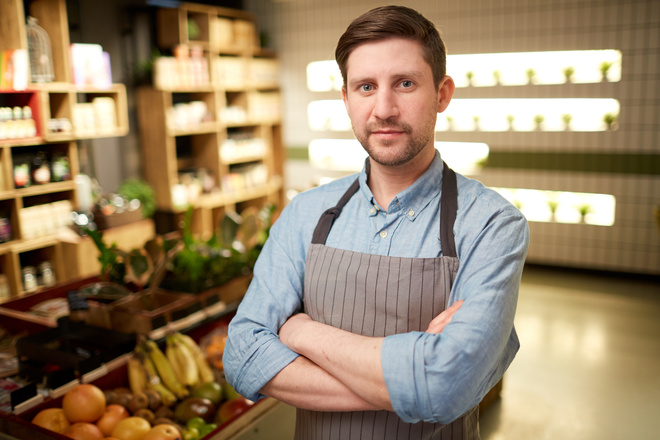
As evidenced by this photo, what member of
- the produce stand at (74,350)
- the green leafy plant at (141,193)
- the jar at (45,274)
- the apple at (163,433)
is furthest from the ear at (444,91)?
the green leafy plant at (141,193)

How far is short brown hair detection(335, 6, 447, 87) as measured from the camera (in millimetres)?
1194

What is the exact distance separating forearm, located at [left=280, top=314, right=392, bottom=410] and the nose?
0.48 meters

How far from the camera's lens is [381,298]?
125cm

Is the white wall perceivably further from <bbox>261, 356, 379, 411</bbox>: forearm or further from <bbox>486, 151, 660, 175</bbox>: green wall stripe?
<bbox>261, 356, 379, 411</bbox>: forearm

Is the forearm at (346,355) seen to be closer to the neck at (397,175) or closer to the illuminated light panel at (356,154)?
the neck at (397,175)

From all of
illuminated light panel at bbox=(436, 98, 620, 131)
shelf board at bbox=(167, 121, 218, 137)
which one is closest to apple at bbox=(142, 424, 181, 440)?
shelf board at bbox=(167, 121, 218, 137)

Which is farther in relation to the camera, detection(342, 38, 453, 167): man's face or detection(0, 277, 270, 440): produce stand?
detection(0, 277, 270, 440): produce stand

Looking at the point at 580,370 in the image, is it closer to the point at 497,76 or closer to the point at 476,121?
the point at 476,121

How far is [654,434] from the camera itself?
121 inches

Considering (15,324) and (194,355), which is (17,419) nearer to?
(194,355)

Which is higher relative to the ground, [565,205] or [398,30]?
[398,30]

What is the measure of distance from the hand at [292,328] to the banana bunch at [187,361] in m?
1.15

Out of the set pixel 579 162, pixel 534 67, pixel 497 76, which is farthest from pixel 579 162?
pixel 497 76

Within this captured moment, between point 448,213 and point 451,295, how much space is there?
19 centimetres
